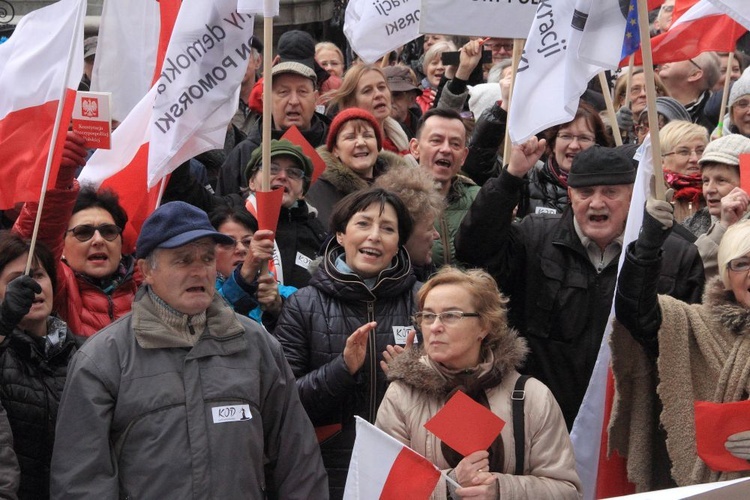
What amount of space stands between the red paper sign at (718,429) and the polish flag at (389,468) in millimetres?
969

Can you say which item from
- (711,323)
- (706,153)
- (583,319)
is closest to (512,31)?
(706,153)

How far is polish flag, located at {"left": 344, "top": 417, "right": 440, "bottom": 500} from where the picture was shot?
14.4ft

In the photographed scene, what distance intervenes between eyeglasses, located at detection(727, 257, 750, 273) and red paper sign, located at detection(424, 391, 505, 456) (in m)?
1.10

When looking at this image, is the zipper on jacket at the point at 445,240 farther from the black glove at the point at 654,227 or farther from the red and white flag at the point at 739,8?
the red and white flag at the point at 739,8

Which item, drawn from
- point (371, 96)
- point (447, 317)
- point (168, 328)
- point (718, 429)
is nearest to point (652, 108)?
point (447, 317)

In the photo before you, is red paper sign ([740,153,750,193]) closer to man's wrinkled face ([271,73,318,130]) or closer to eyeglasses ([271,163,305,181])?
eyeglasses ([271,163,305,181])

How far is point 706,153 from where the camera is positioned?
6582mm

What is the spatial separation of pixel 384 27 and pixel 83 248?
307 centimetres

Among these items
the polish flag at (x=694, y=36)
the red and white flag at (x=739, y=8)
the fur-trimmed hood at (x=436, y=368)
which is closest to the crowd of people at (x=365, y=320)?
the fur-trimmed hood at (x=436, y=368)

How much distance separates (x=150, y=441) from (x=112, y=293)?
4.30 ft

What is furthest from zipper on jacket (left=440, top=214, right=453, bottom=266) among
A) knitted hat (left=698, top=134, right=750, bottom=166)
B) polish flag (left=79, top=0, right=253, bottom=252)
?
knitted hat (left=698, top=134, right=750, bottom=166)

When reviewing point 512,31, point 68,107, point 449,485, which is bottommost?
point 449,485

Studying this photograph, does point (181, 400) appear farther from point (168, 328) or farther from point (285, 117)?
point (285, 117)

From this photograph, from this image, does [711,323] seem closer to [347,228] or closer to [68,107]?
[347,228]
